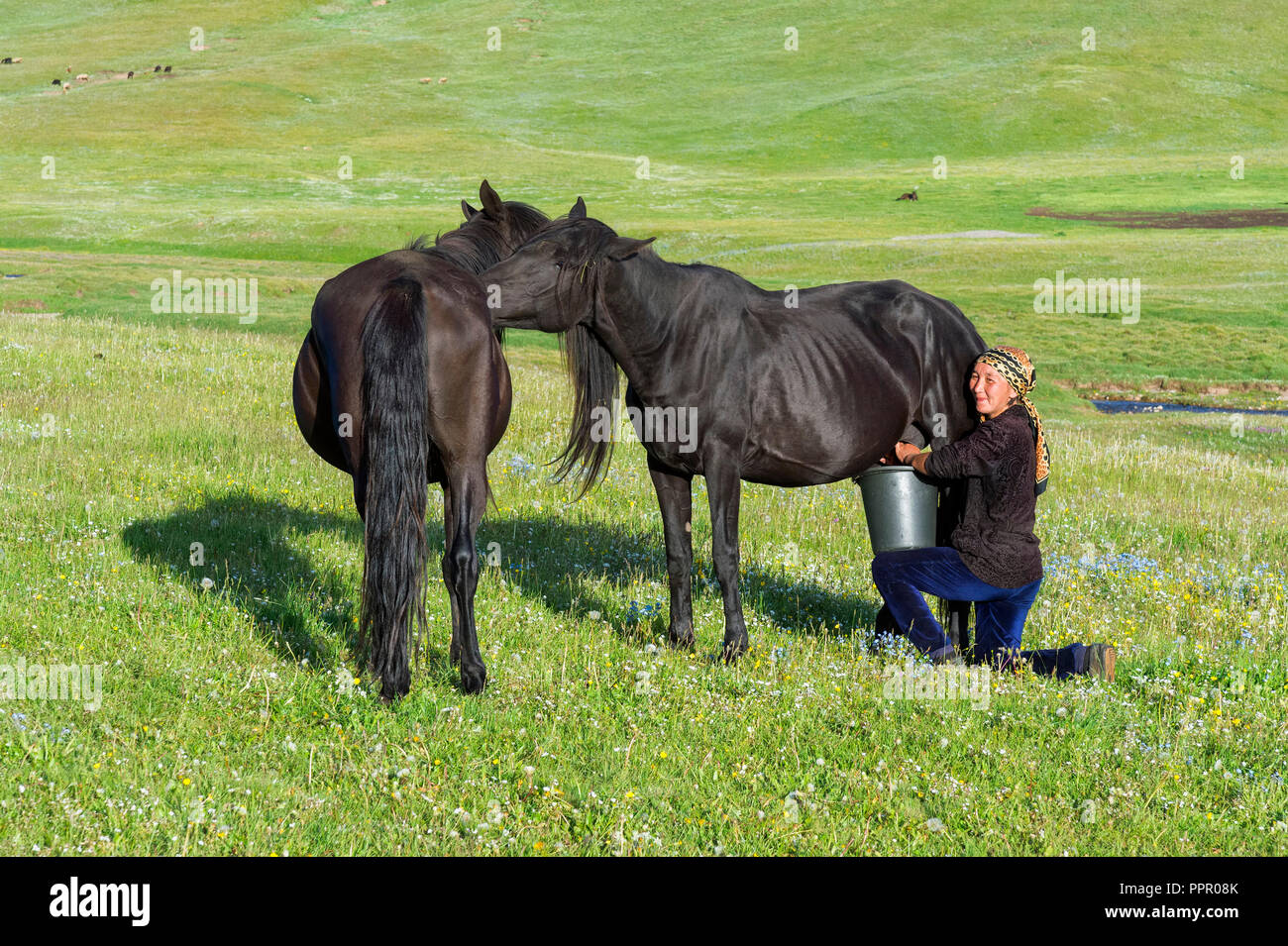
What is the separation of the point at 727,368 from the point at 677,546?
1259 mm

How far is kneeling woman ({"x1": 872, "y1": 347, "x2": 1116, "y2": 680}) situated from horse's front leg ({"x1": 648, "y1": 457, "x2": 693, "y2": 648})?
137 cm

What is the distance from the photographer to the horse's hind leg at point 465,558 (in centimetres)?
648

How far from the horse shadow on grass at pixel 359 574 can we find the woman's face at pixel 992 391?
1905mm

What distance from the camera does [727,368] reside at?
7445 millimetres

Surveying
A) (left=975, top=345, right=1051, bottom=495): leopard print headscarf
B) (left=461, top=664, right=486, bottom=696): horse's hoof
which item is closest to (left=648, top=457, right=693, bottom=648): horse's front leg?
(left=461, top=664, right=486, bottom=696): horse's hoof

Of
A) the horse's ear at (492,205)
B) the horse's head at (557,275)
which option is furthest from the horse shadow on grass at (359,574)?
the horse's ear at (492,205)

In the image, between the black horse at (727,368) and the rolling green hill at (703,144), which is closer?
the black horse at (727,368)

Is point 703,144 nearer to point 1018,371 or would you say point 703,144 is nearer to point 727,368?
point 727,368

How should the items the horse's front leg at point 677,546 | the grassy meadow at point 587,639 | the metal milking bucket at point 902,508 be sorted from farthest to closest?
the metal milking bucket at point 902,508, the horse's front leg at point 677,546, the grassy meadow at point 587,639

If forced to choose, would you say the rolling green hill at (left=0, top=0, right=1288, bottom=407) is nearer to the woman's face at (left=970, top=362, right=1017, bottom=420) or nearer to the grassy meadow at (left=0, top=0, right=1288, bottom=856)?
the grassy meadow at (left=0, top=0, right=1288, bottom=856)

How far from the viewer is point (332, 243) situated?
52031 mm

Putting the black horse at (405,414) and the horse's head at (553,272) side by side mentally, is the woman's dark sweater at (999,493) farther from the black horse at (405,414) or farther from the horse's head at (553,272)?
the black horse at (405,414)

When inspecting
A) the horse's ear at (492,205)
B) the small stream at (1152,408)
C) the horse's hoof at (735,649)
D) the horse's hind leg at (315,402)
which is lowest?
the small stream at (1152,408)

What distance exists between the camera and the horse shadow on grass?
7.42 meters
